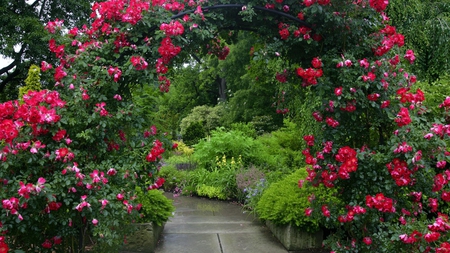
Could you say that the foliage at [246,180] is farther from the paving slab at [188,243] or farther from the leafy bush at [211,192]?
the paving slab at [188,243]

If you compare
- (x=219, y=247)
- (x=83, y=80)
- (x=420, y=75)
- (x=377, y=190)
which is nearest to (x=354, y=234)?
(x=377, y=190)

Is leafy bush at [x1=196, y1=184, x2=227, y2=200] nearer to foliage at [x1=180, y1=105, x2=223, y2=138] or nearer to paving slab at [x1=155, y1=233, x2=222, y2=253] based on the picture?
paving slab at [x1=155, y1=233, x2=222, y2=253]

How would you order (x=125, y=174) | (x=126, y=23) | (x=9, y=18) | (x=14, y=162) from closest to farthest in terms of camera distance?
(x=14, y=162)
(x=125, y=174)
(x=126, y=23)
(x=9, y=18)

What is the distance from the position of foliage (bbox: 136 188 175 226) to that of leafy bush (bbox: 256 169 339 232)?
1099mm

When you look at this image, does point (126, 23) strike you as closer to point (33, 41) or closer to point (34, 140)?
point (34, 140)

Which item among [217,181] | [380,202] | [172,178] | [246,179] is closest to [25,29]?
[172,178]

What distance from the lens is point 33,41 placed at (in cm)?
1172

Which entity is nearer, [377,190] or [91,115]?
[91,115]

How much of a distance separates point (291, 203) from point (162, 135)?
1.82 metres

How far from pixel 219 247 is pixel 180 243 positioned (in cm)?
46

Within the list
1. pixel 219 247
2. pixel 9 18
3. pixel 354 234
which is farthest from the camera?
pixel 9 18

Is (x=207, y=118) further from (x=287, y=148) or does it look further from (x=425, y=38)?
(x=425, y=38)

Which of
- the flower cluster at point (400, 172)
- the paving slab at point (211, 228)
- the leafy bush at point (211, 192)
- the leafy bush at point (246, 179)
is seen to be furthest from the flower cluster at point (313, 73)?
the leafy bush at point (211, 192)

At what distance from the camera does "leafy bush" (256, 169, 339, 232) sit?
4027 mm
